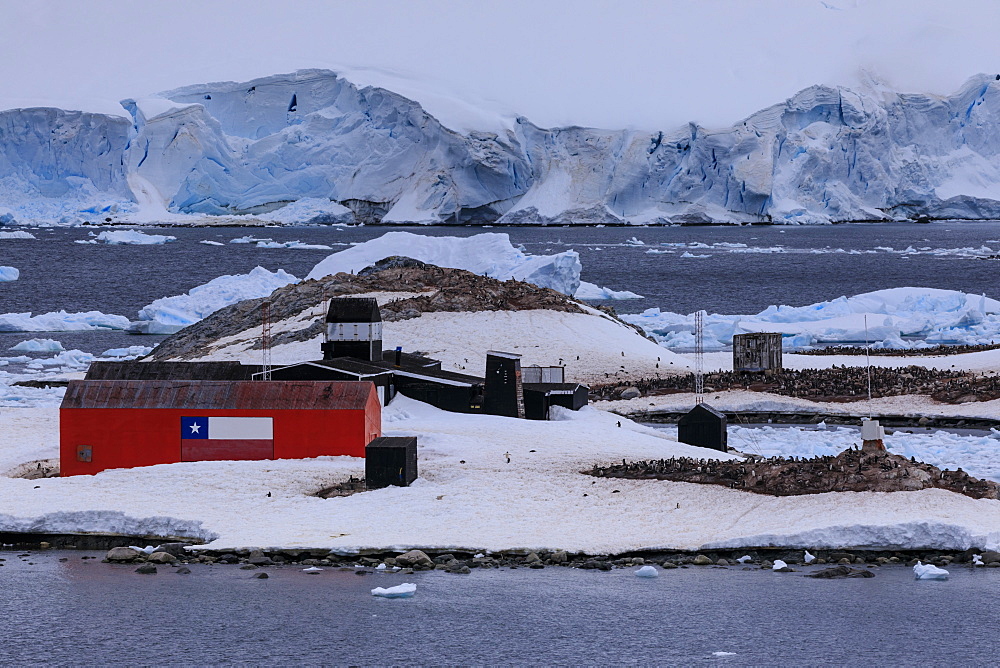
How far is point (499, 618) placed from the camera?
17047mm

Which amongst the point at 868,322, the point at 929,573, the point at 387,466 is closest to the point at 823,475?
the point at 929,573

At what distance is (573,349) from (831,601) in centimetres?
2590

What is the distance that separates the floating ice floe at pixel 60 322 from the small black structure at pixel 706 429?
37226mm

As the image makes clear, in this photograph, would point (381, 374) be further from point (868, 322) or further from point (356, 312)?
point (868, 322)

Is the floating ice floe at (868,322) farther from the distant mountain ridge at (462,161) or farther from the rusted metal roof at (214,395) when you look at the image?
the distant mountain ridge at (462,161)

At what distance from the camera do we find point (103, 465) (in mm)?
24969

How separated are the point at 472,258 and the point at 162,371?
37416mm

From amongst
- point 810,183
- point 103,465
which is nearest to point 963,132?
point 810,183

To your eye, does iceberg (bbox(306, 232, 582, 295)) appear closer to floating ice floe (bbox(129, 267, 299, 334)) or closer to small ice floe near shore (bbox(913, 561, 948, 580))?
floating ice floe (bbox(129, 267, 299, 334))

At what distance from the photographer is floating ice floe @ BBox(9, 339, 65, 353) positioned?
50.1 m

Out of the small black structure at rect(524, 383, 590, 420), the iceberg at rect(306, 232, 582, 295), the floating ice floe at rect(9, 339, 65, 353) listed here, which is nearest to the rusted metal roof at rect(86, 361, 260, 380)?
the small black structure at rect(524, 383, 590, 420)

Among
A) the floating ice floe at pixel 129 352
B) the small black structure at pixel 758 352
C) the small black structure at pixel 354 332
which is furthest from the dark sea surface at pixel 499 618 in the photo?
the floating ice floe at pixel 129 352

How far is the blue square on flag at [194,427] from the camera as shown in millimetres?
25062

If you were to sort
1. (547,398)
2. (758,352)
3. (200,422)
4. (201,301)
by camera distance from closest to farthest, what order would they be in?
1. (200,422)
2. (547,398)
3. (758,352)
4. (201,301)
